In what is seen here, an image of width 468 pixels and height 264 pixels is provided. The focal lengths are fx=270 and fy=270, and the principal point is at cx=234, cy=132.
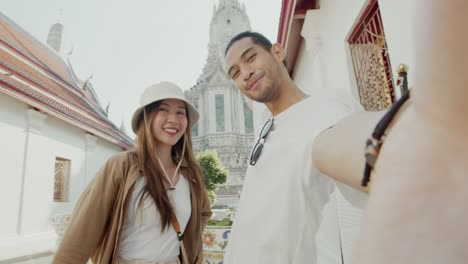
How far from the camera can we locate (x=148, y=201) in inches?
66.1

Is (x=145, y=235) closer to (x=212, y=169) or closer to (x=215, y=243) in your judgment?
(x=215, y=243)

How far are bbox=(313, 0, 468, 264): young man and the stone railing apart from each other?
4.01 meters

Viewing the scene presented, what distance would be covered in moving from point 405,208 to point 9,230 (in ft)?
24.5

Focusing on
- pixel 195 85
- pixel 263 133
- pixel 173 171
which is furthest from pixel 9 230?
pixel 195 85

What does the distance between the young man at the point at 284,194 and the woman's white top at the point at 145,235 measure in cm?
68

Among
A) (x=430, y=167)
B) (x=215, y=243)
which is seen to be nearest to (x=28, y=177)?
(x=215, y=243)

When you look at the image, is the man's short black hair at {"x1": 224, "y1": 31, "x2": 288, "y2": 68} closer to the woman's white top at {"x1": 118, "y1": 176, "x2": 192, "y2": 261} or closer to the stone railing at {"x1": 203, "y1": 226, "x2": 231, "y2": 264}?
the woman's white top at {"x1": 118, "y1": 176, "x2": 192, "y2": 261}

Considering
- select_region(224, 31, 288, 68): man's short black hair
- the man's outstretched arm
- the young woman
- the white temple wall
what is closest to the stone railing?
the young woman

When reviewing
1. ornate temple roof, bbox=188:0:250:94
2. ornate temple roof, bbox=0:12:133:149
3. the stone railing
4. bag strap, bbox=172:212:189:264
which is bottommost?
the stone railing

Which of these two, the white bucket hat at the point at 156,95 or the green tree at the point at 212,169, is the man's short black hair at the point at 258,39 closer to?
the white bucket hat at the point at 156,95

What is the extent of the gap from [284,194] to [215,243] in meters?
3.59

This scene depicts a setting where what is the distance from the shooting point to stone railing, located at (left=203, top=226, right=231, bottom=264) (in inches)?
156

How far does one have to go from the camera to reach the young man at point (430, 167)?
0.93 feet

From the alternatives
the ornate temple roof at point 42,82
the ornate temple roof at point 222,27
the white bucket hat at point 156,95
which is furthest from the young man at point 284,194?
the ornate temple roof at point 222,27
